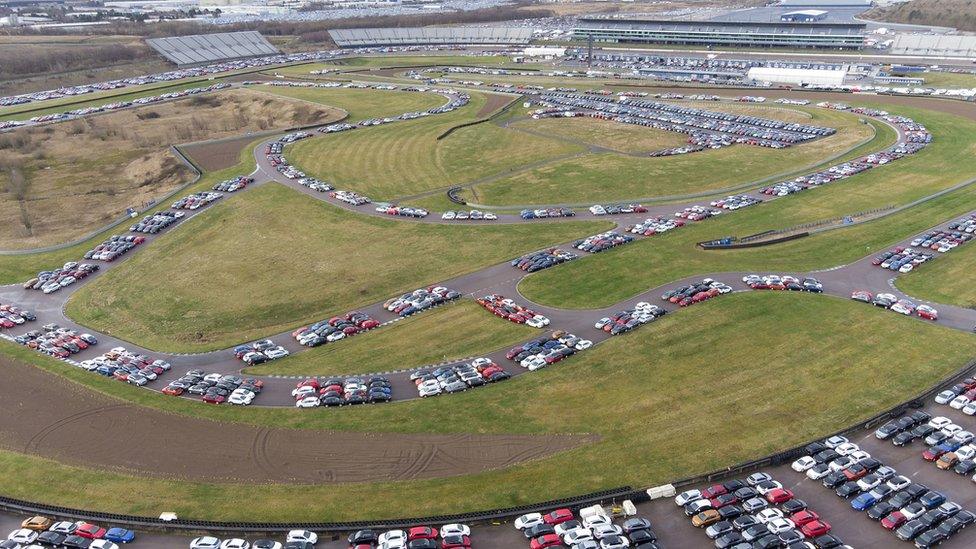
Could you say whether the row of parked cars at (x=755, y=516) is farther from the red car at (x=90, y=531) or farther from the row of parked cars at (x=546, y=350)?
the red car at (x=90, y=531)

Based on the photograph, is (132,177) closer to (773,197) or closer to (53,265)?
(53,265)

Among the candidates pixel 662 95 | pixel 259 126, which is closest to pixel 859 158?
pixel 662 95

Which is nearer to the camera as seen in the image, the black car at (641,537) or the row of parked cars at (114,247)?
the black car at (641,537)

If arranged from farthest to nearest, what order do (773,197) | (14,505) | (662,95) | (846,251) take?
(662,95), (773,197), (846,251), (14,505)

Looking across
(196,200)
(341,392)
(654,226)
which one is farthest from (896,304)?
(196,200)

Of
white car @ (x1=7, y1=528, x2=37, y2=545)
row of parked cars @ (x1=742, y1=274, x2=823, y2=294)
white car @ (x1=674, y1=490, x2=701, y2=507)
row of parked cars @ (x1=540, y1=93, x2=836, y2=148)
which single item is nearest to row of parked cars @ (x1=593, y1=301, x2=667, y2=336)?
row of parked cars @ (x1=742, y1=274, x2=823, y2=294)

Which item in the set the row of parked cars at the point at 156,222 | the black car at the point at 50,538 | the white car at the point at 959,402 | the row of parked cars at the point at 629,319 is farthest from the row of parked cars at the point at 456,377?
the row of parked cars at the point at 156,222
